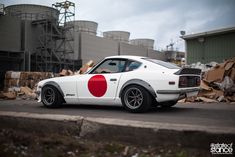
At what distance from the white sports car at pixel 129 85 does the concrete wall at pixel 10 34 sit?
21232mm

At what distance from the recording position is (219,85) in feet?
38.1

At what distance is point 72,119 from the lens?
5.04 meters

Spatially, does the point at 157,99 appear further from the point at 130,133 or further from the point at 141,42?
the point at 141,42

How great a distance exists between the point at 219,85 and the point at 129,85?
656cm

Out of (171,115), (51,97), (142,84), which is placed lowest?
(171,115)

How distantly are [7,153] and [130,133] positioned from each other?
5.83ft

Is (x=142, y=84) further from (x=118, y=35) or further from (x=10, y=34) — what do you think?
(x=118, y=35)

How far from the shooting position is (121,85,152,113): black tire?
6086 millimetres

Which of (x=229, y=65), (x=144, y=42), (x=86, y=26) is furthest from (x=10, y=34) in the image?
(x=144, y=42)

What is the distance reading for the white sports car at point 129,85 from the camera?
6035mm

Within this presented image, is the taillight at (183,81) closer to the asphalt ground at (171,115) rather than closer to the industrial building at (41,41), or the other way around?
the asphalt ground at (171,115)

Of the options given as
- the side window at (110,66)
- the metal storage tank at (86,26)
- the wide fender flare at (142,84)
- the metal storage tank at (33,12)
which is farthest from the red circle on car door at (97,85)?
the metal storage tank at (86,26)

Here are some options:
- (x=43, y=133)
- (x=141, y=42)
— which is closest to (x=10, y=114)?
(x=43, y=133)

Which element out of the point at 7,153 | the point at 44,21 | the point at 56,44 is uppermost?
the point at 44,21
